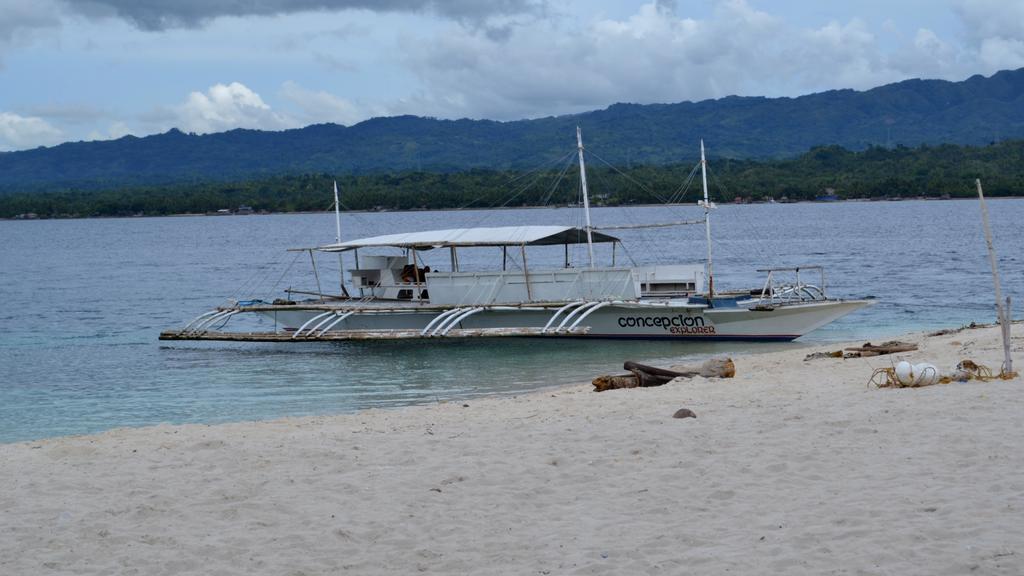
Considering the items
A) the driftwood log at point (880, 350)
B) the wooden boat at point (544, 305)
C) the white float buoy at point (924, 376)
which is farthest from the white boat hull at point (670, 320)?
the white float buoy at point (924, 376)

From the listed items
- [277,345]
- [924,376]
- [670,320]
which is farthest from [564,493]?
[277,345]

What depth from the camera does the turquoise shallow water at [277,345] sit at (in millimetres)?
20734

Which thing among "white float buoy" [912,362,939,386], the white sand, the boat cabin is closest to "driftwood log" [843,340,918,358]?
"white float buoy" [912,362,939,386]

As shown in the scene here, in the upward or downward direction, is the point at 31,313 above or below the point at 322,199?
below

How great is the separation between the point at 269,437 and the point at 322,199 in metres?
163

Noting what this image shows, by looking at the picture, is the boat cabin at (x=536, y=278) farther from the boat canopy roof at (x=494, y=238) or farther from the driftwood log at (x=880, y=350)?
the driftwood log at (x=880, y=350)

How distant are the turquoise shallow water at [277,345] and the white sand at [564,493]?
687 centimetres

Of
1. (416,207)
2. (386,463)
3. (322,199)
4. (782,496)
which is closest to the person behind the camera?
(782,496)

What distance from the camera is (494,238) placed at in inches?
1103

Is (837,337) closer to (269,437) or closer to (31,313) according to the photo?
(269,437)

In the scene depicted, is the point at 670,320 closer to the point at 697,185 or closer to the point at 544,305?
the point at 544,305

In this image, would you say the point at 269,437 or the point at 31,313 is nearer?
the point at 269,437

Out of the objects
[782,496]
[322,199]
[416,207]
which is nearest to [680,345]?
[782,496]

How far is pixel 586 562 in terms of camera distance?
307 inches
